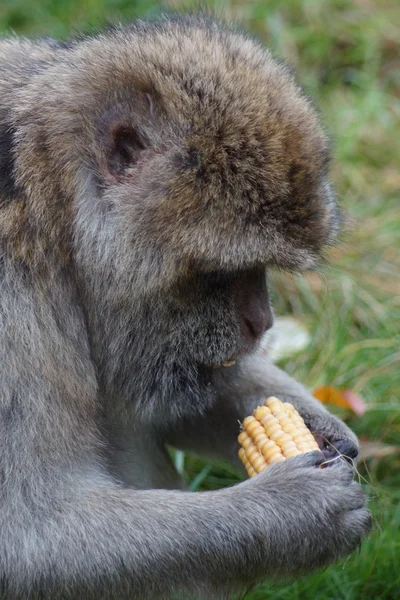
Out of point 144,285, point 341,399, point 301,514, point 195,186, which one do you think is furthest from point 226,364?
point 341,399

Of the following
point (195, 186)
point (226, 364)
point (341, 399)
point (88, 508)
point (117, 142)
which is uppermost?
point (117, 142)

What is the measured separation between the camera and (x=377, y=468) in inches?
211

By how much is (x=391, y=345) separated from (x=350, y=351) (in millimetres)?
244

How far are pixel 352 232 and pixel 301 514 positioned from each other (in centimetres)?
358

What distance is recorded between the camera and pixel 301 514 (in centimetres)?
363

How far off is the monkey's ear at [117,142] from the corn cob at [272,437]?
117 cm

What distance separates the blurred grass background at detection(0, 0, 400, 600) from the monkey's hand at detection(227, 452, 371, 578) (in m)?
0.73

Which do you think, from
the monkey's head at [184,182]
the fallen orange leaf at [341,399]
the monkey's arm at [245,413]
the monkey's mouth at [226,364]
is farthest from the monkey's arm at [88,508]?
the fallen orange leaf at [341,399]

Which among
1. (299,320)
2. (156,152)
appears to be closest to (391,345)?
(299,320)

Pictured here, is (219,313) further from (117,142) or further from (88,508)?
(88,508)

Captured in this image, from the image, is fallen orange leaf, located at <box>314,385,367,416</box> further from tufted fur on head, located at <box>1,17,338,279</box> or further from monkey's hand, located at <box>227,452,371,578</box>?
tufted fur on head, located at <box>1,17,338,279</box>

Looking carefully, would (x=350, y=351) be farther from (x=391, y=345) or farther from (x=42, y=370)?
(x=42, y=370)

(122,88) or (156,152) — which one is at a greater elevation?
(122,88)

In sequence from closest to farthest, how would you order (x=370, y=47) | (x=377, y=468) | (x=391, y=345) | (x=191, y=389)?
(x=191, y=389), (x=377, y=468), (x=391, y=345), (x=370, y=47)
